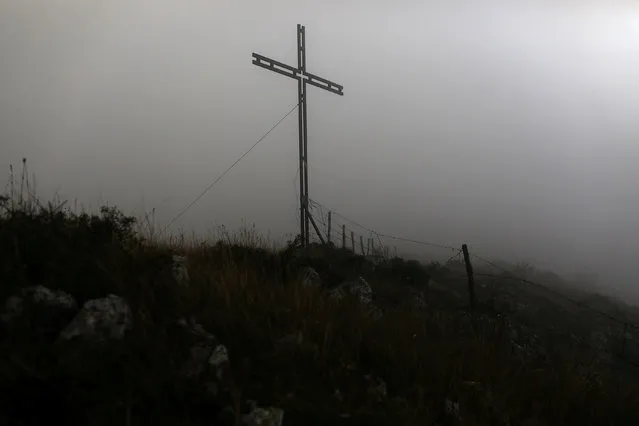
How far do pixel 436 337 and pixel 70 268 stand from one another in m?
4.99

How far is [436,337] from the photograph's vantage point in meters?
7.22

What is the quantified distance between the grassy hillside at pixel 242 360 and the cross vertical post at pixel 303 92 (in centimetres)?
731

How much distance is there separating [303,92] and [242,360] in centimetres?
1263

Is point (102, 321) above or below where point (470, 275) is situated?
below

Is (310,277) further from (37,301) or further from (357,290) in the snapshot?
(37,301)

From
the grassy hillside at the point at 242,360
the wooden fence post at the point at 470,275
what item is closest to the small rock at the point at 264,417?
the grassy hillside at the point at 242,360

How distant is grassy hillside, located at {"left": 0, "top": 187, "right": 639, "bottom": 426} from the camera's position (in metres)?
3.71

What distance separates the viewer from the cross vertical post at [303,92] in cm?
1507

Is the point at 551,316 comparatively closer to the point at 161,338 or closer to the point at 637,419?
the point at 637,419

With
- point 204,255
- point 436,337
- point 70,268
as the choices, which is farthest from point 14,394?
point 436,337

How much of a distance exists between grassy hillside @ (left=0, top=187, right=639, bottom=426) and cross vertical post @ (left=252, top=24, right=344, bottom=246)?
7.31 metres

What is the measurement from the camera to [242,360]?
4531 mm

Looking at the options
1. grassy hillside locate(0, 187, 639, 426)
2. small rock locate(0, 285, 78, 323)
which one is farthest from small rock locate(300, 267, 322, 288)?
small rock locate(0, 285, 78, 323)

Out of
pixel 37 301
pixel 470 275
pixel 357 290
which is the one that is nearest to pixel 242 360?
pixel 37 301
